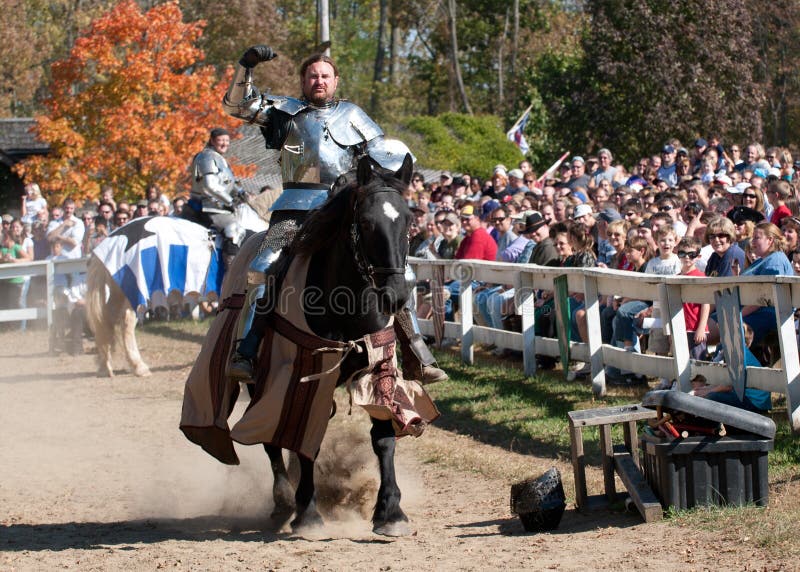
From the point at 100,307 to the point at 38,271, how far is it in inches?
171

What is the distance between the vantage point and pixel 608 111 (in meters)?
28.7

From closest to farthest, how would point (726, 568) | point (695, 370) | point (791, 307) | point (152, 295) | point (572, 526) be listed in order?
point (726, 568) < point (572, 526) < point (791, 307) < point (695, 370) < point (152, 295)

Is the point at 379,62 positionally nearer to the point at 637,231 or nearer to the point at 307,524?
the point at 637,231

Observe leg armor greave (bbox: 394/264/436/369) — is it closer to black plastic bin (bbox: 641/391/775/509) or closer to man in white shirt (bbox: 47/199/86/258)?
black plastic bin (bbox: 641/391/775/509)

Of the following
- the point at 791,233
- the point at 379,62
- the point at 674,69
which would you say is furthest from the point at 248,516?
the point at 379,62

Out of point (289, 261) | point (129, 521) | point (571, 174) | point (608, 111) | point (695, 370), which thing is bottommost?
point (129, 521)

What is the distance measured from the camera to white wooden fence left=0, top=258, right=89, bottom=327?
1766 centimetres

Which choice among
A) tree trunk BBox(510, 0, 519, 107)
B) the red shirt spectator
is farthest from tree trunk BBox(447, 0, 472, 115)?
the red shirt spectator

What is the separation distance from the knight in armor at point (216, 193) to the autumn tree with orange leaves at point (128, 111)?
14.8 metres

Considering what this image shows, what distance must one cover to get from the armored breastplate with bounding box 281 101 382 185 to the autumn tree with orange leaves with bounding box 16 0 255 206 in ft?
72.1

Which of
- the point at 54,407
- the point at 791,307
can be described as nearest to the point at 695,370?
the point at 791,307

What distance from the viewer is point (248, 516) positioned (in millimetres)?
7520

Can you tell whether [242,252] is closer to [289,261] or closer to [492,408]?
[289,261]

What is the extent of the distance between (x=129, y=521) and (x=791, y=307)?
4589mm
